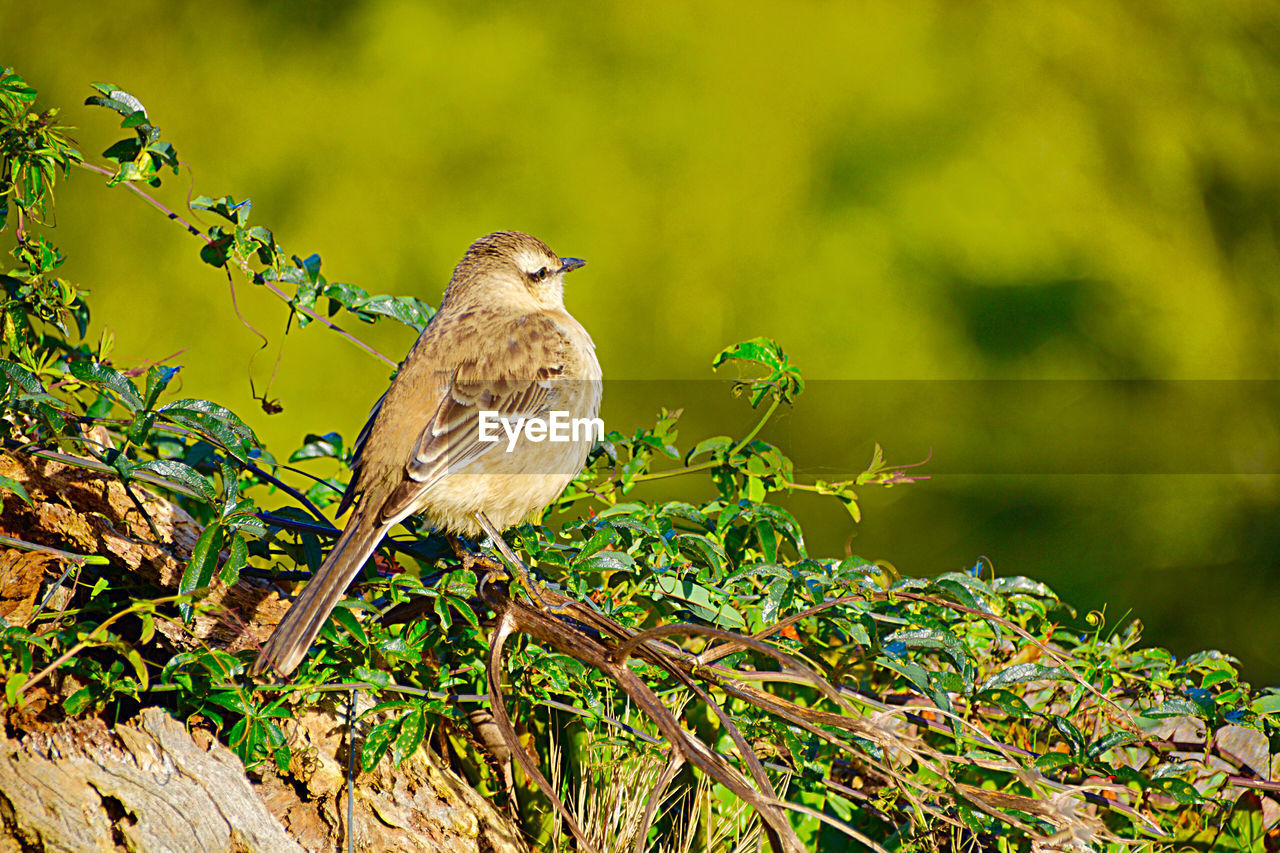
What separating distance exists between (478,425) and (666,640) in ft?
1.57

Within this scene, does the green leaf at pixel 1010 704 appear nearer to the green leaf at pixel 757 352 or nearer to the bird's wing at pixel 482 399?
the green leaf at pixel 757 352

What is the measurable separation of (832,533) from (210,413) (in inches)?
46.9

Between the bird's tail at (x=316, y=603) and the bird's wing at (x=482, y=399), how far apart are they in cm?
9

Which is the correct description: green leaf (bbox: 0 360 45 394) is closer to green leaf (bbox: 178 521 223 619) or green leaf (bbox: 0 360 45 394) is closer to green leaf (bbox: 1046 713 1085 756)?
green leaf (bbox: 178 521 223 619)

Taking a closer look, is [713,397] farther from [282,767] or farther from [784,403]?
[282,767]

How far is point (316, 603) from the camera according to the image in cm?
124

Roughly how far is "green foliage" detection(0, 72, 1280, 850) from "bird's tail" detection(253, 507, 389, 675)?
5cm

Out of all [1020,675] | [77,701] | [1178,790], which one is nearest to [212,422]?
[77,701]

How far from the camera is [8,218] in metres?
1.66

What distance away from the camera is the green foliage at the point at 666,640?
49.3 inches

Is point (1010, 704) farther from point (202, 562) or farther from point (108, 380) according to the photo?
point (108, 380)

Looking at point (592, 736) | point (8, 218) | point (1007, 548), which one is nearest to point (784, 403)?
point (1007, 548)

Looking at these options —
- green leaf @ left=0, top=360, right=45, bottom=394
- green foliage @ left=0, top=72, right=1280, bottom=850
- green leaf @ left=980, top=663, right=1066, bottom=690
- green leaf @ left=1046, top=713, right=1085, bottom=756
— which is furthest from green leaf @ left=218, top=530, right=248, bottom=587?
green leaf @ left=1046, top=713, right=1085, bottom=756

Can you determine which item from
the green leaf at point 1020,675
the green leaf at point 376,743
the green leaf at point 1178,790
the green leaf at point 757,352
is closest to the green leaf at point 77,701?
the green leaf at point 376,743
